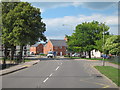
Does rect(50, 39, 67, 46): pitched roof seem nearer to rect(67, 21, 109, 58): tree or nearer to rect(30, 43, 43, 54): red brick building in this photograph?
rect(30, 43, 43, 54): red brick building

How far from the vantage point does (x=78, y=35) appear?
2501 inches

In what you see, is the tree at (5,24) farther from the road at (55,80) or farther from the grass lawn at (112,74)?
the grass lawn at (112,74)

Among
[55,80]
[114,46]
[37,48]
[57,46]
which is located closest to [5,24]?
[114,46]

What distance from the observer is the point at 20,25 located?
47.1 m

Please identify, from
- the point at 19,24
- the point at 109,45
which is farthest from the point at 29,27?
the point at 109,45

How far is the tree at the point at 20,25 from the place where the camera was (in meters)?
46.5

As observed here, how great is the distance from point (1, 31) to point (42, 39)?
12.6m

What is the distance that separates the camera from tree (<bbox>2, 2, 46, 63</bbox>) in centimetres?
4647

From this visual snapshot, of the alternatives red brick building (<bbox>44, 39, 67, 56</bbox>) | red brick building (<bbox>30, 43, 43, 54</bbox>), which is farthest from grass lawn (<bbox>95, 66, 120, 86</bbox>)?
red brick building (<bbox>30, 43, 43, 54</bbox>)

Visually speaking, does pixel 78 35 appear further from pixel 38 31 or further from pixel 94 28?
pixel 38 31

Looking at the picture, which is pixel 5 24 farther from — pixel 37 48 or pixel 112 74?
pixel 37 48

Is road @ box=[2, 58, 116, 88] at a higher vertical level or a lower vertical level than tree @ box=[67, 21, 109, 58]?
lower

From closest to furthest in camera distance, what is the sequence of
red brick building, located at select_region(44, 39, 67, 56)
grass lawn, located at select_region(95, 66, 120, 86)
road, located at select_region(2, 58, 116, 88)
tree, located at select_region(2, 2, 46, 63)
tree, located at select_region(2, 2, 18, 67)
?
road, located at select_region(2, 58, 116, 88)
grass lawn, located at select_region(95, 66, 120, 86)
tree, located at select_region(2, 2, 46, 63)
tree, located at select_region(2, 2, 18, 67)
red brick building, located at select_region(44, 39, 67, 56)

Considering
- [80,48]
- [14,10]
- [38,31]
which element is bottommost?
[80,48]
